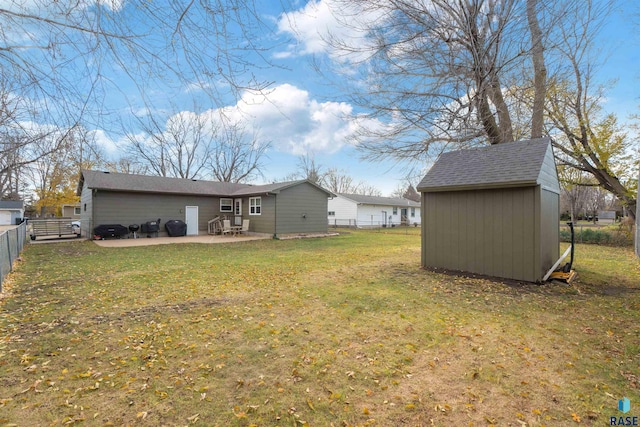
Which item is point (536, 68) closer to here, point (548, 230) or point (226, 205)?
point (548, 230)

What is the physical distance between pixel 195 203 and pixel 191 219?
958mm

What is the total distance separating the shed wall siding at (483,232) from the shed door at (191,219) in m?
13.9

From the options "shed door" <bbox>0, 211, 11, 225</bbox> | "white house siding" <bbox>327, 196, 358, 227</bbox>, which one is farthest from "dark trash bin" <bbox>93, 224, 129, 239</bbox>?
"shed door" <bbox>0, 211, 11, 225</bbox>

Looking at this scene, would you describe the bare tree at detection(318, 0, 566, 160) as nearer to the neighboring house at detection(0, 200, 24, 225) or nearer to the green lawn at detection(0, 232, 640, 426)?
the green lawn at detection(0, 232, 640, 426)

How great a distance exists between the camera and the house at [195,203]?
584 inches

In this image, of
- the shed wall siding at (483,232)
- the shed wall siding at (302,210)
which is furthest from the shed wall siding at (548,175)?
the shed wall siding at (302,210)

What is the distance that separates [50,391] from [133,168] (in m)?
24.1

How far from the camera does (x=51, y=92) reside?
8.54ft

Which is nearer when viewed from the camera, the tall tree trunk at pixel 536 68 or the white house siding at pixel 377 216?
the tall tree trunk at pixel 536 68

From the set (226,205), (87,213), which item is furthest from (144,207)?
(226,205)

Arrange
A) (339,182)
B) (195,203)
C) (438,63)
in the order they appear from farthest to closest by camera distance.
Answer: (339,182) → (195,203) → (438,63)

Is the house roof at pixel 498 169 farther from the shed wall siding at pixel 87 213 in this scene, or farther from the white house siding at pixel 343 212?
the white house siding at pixel 343 212

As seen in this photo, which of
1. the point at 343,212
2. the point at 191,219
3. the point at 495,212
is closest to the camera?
the point at 495,212

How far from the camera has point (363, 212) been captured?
96.9ft
